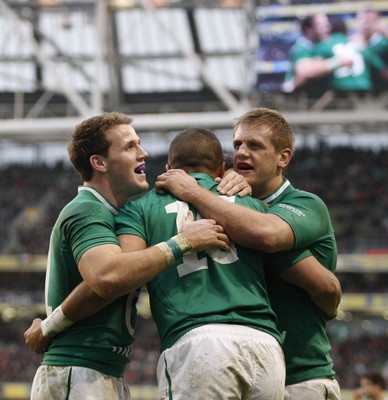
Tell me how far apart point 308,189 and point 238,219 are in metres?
31.0

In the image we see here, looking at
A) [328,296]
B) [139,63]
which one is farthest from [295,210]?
[139,63]

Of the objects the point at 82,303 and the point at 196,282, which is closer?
the point at 196,282

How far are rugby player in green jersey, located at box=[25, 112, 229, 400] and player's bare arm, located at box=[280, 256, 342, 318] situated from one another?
0.42 m

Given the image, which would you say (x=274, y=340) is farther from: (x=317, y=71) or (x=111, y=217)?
(x=317, y=71)

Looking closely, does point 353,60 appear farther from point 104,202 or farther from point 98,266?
point 98,266

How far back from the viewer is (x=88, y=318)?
196 inches

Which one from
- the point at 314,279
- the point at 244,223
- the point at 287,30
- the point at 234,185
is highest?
the point at 287,30

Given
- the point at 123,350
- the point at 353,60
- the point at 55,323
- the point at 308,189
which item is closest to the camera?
the point at 55,323

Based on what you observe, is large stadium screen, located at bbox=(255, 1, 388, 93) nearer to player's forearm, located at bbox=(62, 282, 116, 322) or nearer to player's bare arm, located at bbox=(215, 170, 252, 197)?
player's bare arm, located at bbox=(215, 170, 252, 197)

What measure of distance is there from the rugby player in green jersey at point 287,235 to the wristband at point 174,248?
225 mm

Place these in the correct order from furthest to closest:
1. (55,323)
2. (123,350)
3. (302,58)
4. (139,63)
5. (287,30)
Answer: (139,63) < (287,30) < (302,58) < (123,350) < (55,323)

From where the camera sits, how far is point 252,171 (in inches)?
202

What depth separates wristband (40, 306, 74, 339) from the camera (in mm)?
4938

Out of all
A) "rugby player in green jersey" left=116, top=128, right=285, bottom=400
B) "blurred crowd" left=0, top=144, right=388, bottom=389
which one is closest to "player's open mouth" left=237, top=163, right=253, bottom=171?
"rugby player in green jersey" left=116, top=128, right=285, bottom=400
